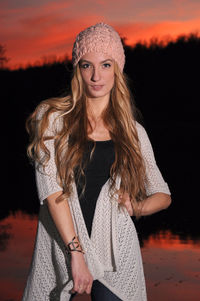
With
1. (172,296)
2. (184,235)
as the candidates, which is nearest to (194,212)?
(184,235)

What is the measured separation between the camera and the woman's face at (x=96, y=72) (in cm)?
262

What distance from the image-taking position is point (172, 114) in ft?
85.4

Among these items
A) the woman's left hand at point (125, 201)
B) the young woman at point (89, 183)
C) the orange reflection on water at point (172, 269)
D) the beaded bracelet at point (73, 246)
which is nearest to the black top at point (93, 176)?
the young woman at point (89, 183)

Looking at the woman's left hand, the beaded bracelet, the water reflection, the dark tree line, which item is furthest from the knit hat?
the dark tree line

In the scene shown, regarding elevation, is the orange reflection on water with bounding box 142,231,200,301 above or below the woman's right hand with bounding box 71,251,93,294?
below

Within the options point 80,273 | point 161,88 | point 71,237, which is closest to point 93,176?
point 71,237

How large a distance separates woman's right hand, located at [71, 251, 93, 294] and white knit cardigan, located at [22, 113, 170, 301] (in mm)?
86

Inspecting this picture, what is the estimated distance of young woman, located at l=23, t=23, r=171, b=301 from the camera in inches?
96.1

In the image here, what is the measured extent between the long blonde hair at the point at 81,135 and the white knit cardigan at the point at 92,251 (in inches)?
1.6

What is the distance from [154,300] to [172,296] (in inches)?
8.3

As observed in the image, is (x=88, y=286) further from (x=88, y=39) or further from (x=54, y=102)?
(x=88, y=39)

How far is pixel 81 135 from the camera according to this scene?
255 cm

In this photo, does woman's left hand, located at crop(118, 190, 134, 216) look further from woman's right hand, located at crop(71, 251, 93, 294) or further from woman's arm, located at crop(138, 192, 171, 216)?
woman's right hand, located at crop(71, 251, 93, 294)

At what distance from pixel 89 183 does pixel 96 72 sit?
54 centimetres
